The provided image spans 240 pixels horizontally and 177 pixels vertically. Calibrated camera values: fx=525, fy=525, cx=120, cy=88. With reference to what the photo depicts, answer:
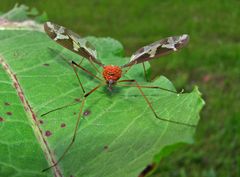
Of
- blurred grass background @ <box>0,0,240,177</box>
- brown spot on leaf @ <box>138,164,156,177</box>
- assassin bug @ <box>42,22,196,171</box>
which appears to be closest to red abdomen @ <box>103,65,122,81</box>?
assassin bug @ <box>42,22,196,171</box>

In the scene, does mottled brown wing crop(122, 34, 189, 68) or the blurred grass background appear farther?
the blurred grass background

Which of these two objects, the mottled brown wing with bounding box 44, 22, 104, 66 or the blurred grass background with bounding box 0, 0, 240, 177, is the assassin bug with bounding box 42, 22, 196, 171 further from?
the blurred grass background with bounding box 0, 0, 240, 177

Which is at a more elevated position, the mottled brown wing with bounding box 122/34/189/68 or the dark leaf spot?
the dark leaf spot

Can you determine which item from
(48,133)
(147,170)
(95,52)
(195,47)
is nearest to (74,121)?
(48,133)

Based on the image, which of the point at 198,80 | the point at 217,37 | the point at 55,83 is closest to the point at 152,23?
the point at 217,37

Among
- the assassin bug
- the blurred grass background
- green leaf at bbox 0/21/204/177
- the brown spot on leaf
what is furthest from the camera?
the blurred grass background

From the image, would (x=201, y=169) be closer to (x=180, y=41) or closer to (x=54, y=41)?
(x=180, y=41)
